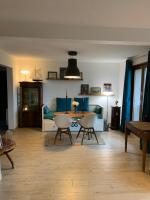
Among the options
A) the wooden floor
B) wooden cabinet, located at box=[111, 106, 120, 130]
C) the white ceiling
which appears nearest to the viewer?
the white ceiling

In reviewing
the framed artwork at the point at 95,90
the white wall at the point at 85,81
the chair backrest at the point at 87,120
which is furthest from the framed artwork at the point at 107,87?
the chair backrest at the point at 87,120

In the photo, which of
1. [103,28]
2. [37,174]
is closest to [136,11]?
[103,28]

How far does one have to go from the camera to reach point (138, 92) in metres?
5.61

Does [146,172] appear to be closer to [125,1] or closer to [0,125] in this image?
[125,1]

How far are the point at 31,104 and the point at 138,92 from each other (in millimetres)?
3689

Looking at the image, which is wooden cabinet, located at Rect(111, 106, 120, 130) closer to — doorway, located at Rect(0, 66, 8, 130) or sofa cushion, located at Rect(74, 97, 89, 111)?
sofa cushion, located at Rect(74, 97, 89, 111)

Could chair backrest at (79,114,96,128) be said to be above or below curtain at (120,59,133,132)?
below

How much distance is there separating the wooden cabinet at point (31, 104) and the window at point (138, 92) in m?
3.22

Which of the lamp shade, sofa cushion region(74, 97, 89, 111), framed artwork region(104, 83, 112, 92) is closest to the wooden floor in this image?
the lamp shade

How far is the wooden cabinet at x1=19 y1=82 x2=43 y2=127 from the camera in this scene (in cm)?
641

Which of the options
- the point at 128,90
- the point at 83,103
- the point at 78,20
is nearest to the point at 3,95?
the point at 83,103

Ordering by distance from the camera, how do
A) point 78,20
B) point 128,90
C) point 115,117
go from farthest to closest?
point 115,117, point 128,90, point 78,20

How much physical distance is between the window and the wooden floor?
4.06 ft

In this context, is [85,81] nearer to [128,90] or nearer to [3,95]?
[128,90]
